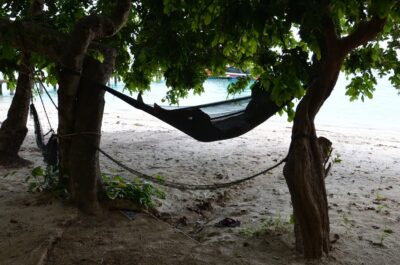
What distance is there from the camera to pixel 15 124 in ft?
14.0

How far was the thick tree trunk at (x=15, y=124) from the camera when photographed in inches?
167

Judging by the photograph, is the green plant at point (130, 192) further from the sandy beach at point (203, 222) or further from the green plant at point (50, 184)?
the green plant at point (50, 184)

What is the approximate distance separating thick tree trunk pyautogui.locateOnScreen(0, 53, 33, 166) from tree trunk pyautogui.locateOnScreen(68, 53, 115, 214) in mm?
1830

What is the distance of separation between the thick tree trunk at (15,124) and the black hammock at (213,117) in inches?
82.6

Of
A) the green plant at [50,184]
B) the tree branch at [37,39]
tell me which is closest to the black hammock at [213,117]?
the tree branch at [37,39]

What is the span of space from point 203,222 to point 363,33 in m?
1.87

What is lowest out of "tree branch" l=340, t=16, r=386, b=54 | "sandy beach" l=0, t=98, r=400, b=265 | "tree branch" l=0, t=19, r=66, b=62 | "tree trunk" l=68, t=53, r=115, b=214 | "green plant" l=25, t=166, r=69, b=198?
"sandy beach" l=0, t=98, r=400, b=265

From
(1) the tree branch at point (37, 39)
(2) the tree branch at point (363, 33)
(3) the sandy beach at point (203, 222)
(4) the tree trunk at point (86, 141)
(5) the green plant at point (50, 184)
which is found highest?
(2) the tree branch at point (363, 33)

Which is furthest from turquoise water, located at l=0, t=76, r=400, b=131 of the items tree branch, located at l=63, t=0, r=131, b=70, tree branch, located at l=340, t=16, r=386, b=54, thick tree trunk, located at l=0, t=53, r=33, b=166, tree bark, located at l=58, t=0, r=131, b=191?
tree branch, located at l=340, t=16, r=386, b=54

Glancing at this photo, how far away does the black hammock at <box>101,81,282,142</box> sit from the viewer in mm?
2562

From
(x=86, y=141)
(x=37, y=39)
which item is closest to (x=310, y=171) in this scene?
(x=86, y=141)

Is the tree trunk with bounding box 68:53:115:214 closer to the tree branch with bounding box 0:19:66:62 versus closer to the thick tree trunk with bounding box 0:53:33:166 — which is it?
the tree branch with bounding box 0:19:66:62

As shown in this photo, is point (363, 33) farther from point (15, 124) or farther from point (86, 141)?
point (15, 124)

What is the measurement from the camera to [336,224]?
119 inches
